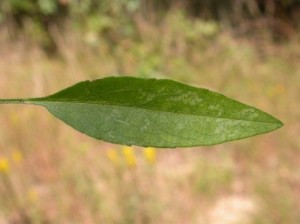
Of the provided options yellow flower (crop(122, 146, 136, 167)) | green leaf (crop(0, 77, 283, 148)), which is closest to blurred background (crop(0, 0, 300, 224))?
yellow flower (crop(122, 146, 136, 167))

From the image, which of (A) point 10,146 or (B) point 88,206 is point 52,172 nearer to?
(A) point 10,146

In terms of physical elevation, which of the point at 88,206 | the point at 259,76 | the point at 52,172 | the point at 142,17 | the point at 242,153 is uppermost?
the point at 142,17

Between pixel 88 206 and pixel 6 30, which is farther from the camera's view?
pixel 6 30

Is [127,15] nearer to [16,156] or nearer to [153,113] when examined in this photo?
[16,156]

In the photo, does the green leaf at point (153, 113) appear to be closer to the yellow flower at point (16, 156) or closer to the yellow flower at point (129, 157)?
the yellow flower at point (129, 157)

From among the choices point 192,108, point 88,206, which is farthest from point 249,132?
point 88,206
